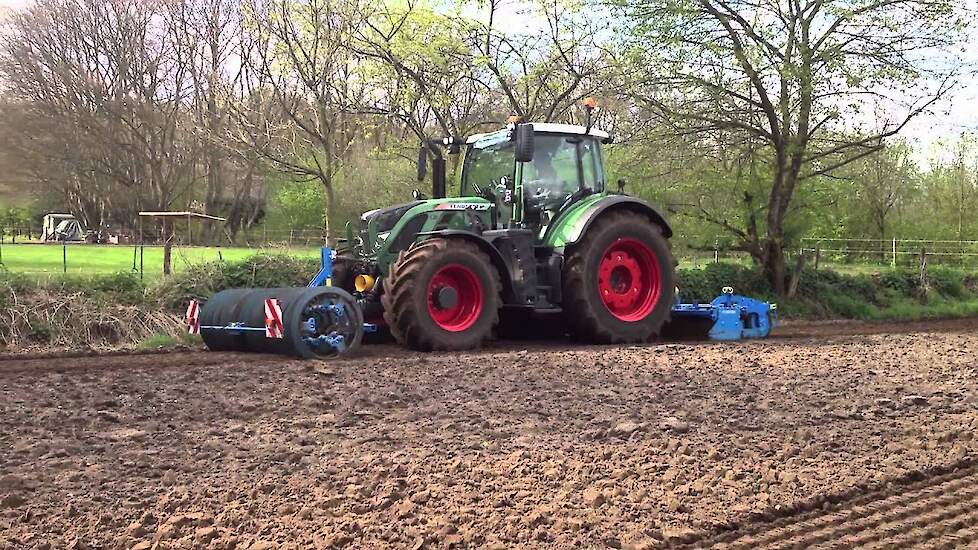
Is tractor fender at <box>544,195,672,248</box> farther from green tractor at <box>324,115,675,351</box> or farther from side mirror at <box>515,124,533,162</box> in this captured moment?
side mirror at <box>515,124,533,162</box>

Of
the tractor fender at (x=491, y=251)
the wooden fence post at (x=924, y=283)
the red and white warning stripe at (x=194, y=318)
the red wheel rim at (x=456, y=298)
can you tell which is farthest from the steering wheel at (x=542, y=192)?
the wooden fence post at (x=924, y=283)

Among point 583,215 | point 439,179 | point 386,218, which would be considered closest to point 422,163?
point 439,179

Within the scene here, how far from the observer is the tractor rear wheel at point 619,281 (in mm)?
10195

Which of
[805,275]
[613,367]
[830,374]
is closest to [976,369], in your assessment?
[830,374]

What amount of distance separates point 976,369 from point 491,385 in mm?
4555

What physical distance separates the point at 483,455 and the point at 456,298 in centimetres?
462

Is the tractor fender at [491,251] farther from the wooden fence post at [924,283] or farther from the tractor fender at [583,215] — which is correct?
the wooden fence post at [924,283]

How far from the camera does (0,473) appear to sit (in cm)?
450

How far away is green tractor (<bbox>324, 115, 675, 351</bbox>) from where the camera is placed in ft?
30.4

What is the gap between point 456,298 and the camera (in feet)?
31.0

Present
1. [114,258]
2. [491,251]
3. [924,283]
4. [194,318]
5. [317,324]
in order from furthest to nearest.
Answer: [924,283], [114,258], [491,251], [194,318], [317,324]

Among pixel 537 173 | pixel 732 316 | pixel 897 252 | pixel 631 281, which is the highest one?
pixel 537 173

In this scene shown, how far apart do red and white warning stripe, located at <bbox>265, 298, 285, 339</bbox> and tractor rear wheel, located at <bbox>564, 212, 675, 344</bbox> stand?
3248mm

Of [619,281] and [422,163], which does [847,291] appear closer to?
[619,281]
